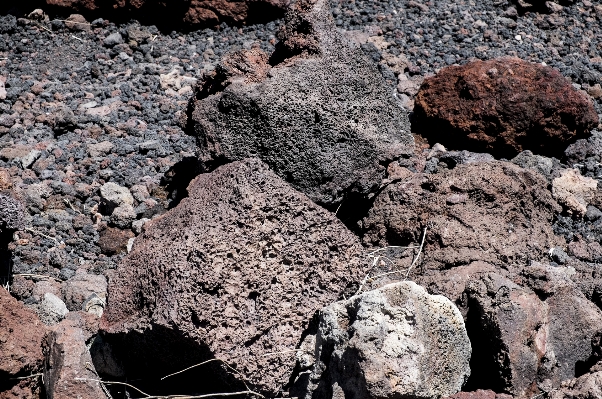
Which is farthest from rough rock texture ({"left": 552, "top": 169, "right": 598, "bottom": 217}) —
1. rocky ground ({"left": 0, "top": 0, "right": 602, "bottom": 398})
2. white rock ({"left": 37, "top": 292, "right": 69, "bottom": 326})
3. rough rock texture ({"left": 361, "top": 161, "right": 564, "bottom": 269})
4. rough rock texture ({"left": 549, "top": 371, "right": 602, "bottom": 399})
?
white rock ({"left": 37, "top": 292, "right": 69, "bottom": 326})

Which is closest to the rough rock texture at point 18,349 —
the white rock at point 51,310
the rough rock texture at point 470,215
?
A: the white rock at point 51,310

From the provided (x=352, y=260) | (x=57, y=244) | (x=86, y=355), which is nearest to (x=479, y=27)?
Result: (x=352, y=260)

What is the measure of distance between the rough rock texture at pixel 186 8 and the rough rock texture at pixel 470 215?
Result: 2.42 m

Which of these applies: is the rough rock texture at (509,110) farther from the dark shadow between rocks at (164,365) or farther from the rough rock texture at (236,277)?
the dark shadow between rocks at (164,365)

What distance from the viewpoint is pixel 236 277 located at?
10.7 ft

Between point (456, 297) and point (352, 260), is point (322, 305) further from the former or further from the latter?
point (456, 297)

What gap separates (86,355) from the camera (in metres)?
3.43

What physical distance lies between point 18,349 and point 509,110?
3117 millimetres

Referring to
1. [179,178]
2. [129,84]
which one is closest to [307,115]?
[179,178]

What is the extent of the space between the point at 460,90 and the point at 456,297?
1954mm

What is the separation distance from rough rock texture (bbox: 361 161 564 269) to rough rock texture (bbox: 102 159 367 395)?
1.92ft

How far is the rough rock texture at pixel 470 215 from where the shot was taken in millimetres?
3877

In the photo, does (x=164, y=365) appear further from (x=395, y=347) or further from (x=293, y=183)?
(x=293, y=183)

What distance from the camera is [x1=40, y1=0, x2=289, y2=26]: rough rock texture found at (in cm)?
606
